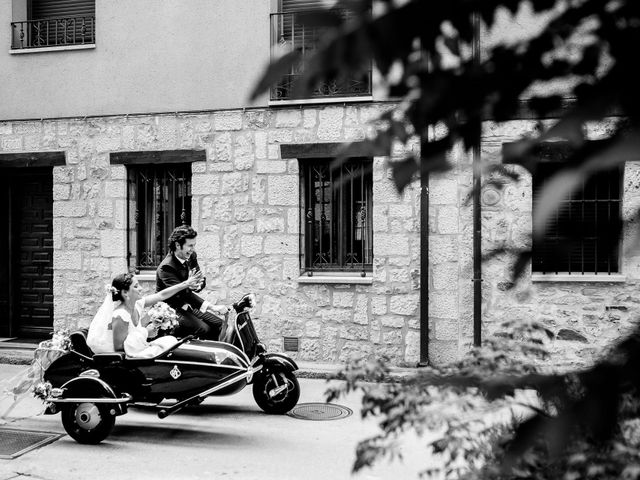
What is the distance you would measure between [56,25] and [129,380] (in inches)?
276

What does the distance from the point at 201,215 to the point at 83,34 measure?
3498 millimetres

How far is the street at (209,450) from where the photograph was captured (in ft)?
16.9

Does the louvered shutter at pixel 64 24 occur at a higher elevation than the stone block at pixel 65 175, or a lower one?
higher

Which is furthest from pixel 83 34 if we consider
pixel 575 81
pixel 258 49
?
pixel 575 81

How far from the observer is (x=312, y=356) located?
9.60 meters

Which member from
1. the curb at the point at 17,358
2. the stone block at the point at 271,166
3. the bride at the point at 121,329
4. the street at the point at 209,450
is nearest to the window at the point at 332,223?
the stone block at the point at 271,166

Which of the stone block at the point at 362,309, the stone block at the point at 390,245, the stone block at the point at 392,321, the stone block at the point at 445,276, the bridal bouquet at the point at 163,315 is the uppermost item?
the stone block at the point at 390,245

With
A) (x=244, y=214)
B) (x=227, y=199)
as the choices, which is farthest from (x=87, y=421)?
(x=227, y=199)

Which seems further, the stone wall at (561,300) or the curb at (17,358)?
the curb at (17,358)

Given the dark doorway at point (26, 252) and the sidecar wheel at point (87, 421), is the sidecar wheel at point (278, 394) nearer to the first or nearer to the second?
the sidecar wheel at point (87, 421)

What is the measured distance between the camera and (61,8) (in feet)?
36.2

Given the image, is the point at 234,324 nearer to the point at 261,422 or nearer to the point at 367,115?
the point at 261,422

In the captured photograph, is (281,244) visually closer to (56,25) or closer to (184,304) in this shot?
(184,304)

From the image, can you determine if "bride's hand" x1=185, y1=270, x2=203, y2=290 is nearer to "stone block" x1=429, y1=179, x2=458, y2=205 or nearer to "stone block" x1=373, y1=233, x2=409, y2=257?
"stone block" x1=373, y1=233, x2=409, y2=257
